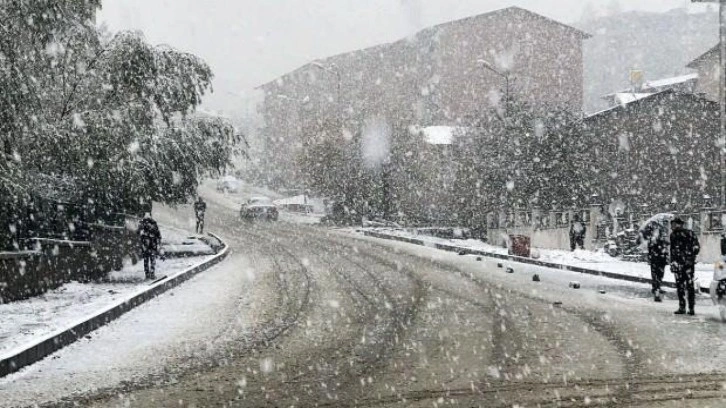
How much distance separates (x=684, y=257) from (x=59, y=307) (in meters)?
10.3

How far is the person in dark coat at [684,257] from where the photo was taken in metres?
11.5

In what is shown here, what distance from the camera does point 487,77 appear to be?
60469mm

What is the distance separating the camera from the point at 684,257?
11.5m

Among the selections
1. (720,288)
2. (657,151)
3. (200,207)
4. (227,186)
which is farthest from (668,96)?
(227,186)

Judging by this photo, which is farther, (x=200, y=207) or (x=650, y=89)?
(x=650, y=89)

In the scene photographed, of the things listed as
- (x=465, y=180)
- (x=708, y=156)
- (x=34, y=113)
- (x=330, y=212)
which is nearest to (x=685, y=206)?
(x=708, y=156)

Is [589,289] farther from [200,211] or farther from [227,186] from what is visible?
[227,186]

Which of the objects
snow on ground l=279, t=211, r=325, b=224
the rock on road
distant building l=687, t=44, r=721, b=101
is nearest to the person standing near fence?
the rock on road

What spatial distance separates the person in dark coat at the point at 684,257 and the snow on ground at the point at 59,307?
9060mm

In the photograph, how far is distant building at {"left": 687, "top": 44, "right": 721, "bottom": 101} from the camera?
53.8 metres

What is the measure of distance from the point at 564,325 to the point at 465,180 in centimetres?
2827

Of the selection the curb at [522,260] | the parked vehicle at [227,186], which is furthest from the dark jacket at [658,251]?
the parked vehicle at [227,186]

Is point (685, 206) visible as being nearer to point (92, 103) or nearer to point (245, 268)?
point (245, 268)

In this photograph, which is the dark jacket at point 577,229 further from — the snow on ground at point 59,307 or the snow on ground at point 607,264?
the snow on ground at point 59,307
